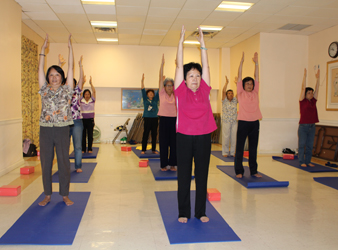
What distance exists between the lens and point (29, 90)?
7.05 m

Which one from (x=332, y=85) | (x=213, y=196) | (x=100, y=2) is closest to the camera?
(x=213, y=196)

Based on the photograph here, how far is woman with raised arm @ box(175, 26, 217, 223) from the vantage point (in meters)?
2.67

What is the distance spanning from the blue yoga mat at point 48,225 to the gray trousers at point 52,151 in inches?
8.3

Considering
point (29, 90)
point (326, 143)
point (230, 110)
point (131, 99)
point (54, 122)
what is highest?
Answer: point (29, 90)

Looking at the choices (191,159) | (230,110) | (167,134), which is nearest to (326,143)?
(230,110)

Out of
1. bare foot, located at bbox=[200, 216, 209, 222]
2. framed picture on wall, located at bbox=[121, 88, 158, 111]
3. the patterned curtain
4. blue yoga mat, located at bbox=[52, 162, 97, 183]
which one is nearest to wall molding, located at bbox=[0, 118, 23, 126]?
the patterned curtain

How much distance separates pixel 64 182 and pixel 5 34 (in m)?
3.28

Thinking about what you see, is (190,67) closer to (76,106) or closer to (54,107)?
(54,107)

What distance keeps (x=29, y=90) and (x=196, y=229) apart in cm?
601

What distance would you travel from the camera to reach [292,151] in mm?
7461

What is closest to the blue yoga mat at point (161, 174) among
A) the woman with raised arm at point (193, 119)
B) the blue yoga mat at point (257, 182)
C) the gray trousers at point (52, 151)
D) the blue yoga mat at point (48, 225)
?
the blue yoga mat at point (257, 182)

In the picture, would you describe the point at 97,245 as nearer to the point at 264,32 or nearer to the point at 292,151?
the point at 292,151

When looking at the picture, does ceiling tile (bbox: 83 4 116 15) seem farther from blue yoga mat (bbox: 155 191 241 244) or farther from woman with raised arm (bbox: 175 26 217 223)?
blue yoga mat (bbox: 155 191 241 244)

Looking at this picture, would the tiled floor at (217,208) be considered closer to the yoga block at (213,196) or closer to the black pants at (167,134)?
the yoga block at (213,196)
